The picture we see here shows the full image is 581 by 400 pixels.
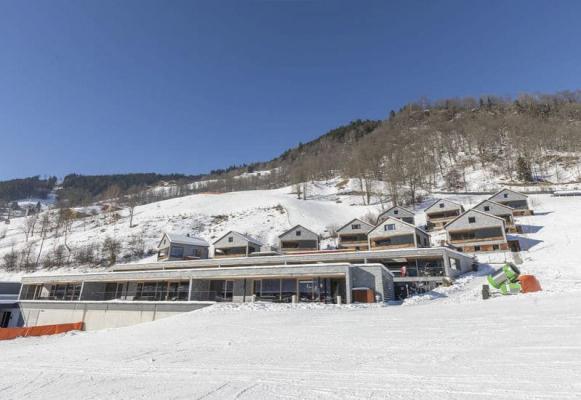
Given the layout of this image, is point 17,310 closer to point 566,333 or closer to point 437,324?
point 437,324

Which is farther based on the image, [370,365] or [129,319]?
[129,319]

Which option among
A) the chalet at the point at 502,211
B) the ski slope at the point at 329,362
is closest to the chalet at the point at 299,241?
the chalet at the point at 502,211

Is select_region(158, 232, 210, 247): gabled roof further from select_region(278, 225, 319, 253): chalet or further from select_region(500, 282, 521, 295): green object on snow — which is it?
select_region(500, 282, 521, 295): green object on snow

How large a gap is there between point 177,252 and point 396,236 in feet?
99.7

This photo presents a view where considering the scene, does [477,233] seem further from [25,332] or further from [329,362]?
[25,332]

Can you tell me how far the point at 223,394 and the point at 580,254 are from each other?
123ft

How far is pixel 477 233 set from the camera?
41812 mm

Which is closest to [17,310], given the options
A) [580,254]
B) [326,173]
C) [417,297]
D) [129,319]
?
[129,319]

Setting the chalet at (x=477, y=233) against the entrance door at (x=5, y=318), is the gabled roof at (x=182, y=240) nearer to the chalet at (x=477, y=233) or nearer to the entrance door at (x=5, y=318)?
the entrance door at (x=5, y=318)

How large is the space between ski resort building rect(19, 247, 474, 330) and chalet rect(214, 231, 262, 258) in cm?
942

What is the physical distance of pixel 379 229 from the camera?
1690 inches

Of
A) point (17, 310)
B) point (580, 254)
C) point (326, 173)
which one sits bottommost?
point (17, 310)

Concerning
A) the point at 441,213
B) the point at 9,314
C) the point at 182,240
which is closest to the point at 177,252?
the point at 182,240

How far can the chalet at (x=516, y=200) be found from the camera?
50406mm
